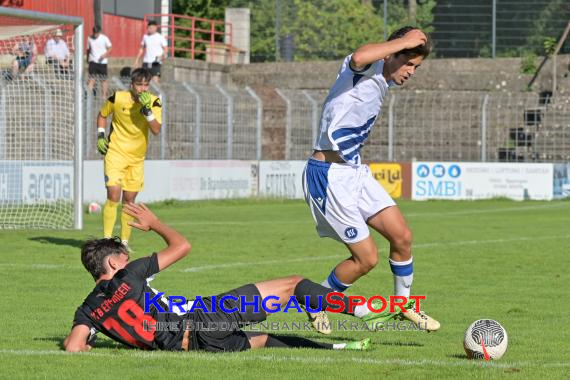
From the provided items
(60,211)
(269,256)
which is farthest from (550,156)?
(269,256)

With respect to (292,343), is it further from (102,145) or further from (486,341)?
(102,145)

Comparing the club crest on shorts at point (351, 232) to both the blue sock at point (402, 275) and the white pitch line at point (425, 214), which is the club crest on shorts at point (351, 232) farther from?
the white pitch line at point (425, 214)

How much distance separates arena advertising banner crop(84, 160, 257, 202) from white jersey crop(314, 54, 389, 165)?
17.3 metres

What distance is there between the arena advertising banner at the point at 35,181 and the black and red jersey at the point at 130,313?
1460 centimetres

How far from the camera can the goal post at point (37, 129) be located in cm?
2078

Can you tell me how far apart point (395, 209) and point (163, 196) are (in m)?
19.2

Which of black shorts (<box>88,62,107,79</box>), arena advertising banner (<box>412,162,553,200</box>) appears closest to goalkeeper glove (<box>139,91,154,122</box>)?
black shorts (<box>88,62,107,79</box>)

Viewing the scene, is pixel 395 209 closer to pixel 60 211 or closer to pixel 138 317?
pixel 138 317

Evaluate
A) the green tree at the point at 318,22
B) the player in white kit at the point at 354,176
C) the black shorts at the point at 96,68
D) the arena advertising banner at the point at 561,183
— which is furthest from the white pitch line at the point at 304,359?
the green tree at the point at 318,22

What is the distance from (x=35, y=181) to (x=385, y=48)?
51.7 ft

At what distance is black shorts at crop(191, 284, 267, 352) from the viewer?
26.5ft

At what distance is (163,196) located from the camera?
27.9m

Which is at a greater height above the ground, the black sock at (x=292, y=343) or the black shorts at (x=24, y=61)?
the black shorts at (x=24, y=61)

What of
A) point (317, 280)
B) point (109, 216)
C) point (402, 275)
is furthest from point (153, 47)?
point (402, 275)
